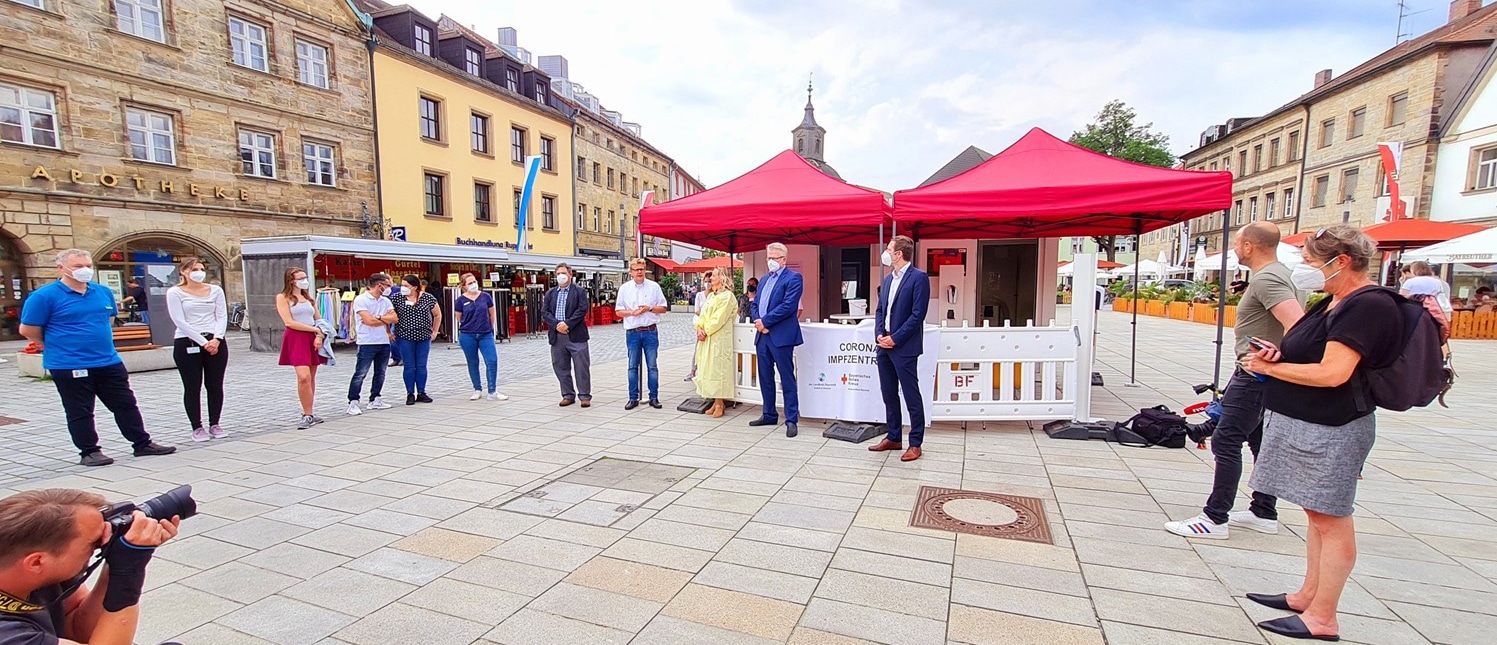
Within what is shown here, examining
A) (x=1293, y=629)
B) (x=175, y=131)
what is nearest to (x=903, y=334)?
(x=1293, y=629)

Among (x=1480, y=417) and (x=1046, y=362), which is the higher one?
(x=1046, y=362)

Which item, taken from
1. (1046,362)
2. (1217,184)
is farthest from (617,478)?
(1217,184)

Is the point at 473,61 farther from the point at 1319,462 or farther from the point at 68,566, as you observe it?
the point at 1319,462

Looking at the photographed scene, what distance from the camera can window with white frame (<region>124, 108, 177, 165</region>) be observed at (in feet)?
49.3

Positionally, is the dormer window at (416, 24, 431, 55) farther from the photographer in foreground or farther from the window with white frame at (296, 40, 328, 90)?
the photographer in foreground

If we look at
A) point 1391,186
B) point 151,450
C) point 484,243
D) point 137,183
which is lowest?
point 151,450

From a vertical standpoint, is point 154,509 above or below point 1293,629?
above

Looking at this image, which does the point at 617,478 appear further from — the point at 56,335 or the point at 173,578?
the point at 56,335

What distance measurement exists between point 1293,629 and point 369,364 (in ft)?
26.6

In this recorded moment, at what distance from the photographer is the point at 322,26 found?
18.9 m

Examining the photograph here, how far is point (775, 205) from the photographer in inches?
251

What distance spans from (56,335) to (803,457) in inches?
237

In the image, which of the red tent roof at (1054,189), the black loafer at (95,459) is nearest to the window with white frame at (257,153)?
the black loafer at (95,459)

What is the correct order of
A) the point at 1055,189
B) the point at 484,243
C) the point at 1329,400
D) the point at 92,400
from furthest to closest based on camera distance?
1. the point at 484,243
2. the point at 1055,189
3. the point at 92,400
4. the point at 1329,400
